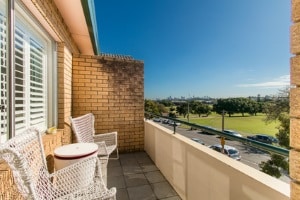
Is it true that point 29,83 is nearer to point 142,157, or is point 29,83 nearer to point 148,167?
point 148,167

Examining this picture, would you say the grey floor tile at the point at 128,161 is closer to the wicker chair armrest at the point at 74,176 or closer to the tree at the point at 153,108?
the tree at the point at 153,108

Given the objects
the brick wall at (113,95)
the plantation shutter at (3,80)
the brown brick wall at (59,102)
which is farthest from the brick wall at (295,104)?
the brick wall at (113,95)

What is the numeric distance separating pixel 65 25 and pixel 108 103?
1.91 meters

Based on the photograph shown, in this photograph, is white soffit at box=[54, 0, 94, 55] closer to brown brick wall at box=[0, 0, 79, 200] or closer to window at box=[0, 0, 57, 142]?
brown brick wall at box=[0, 0, 79, 200]

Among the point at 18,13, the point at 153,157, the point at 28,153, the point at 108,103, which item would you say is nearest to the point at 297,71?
the point at 28,153

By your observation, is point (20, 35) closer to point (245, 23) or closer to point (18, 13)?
point (18, 13)

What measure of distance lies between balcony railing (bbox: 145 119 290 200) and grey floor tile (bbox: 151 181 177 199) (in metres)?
0.07

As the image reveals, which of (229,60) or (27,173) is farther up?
(229,60)

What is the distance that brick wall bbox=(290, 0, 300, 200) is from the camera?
0.79 meters

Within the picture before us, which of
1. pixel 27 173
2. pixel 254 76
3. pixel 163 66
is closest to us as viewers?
pixel 27 173

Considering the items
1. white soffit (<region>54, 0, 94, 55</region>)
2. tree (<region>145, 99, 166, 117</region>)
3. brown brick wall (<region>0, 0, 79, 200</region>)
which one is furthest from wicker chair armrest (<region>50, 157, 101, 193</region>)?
tree (<region>145, 99, 166, 117</region>)

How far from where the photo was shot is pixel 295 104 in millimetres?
802

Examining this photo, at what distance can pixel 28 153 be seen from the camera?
4.59ft

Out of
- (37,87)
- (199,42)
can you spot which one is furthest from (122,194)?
(199,42)
